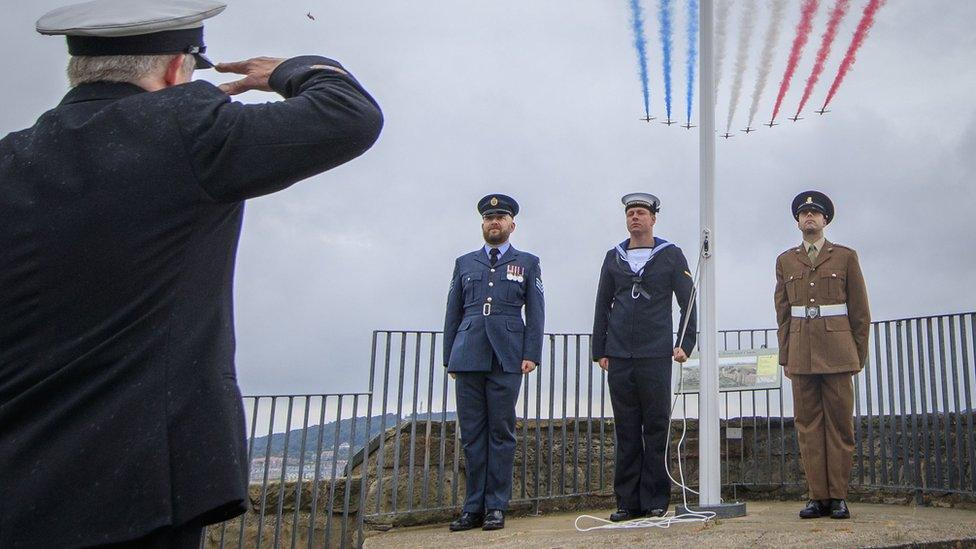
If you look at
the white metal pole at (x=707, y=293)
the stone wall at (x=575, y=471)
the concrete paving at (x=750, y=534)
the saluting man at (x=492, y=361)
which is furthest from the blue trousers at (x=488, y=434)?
the white metal pole at (x=707, y=293)

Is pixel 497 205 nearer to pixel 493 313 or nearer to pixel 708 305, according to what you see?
pixel 493 313

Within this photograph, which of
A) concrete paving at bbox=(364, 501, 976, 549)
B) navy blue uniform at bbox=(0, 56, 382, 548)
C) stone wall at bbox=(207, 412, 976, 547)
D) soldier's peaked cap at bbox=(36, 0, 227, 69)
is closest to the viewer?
navy blue uniform at bbox=(0, 56, 382, 548)

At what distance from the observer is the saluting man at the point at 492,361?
21.4 ft

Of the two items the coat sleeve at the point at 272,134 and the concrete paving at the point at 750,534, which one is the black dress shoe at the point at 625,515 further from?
the coat sleeve at the point at 272,134

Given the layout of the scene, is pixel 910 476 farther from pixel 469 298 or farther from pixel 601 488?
pixel 469 298

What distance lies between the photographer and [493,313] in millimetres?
6645

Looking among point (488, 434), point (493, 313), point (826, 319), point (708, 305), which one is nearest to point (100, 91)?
point (708, 305)

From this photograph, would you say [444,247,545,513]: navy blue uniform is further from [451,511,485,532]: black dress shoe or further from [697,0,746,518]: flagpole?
[697,0,746,518]: flagpole

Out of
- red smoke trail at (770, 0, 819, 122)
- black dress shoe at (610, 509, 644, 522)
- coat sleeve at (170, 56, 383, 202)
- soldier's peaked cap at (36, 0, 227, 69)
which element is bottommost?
black dress shoe at (610, 509, 644, 522)

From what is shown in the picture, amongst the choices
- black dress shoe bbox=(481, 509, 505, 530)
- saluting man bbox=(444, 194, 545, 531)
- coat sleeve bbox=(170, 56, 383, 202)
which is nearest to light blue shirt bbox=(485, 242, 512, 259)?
saluting man bbox=(444, 194, 545, 531)

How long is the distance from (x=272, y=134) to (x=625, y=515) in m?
5.48

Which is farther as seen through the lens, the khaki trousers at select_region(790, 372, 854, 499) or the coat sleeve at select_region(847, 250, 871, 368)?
the coat sleeve at select_region(847, 250, 871, 368)

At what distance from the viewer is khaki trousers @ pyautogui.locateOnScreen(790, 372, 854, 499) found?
19.4 feet

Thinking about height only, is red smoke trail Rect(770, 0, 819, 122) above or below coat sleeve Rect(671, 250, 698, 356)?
above
